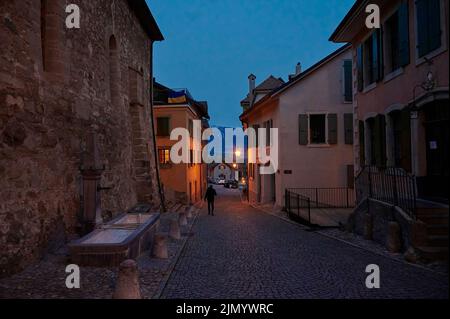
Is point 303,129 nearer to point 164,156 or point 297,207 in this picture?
point 297,207

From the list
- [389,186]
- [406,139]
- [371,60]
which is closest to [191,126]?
[371,60]

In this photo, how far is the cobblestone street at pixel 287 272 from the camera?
5.40 m

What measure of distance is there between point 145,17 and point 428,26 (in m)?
12.5

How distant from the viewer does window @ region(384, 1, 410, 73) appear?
902 centimetres

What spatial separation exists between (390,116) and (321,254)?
482 cm

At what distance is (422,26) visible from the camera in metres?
8.21

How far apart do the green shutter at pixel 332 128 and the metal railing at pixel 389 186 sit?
660 centimetres

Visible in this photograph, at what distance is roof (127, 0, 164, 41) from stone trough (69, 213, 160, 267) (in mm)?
9999

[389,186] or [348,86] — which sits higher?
[348,86]

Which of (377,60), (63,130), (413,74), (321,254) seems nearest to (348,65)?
(377,60)

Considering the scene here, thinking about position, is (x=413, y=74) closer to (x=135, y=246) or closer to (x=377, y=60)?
(x=377, y=60)

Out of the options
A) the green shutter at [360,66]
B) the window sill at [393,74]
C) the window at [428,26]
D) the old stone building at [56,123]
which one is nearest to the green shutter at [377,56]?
the window sill at [393,74]

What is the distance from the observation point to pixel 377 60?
10.7 meters

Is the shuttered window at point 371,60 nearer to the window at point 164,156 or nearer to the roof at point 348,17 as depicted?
the roof at point 348,17
